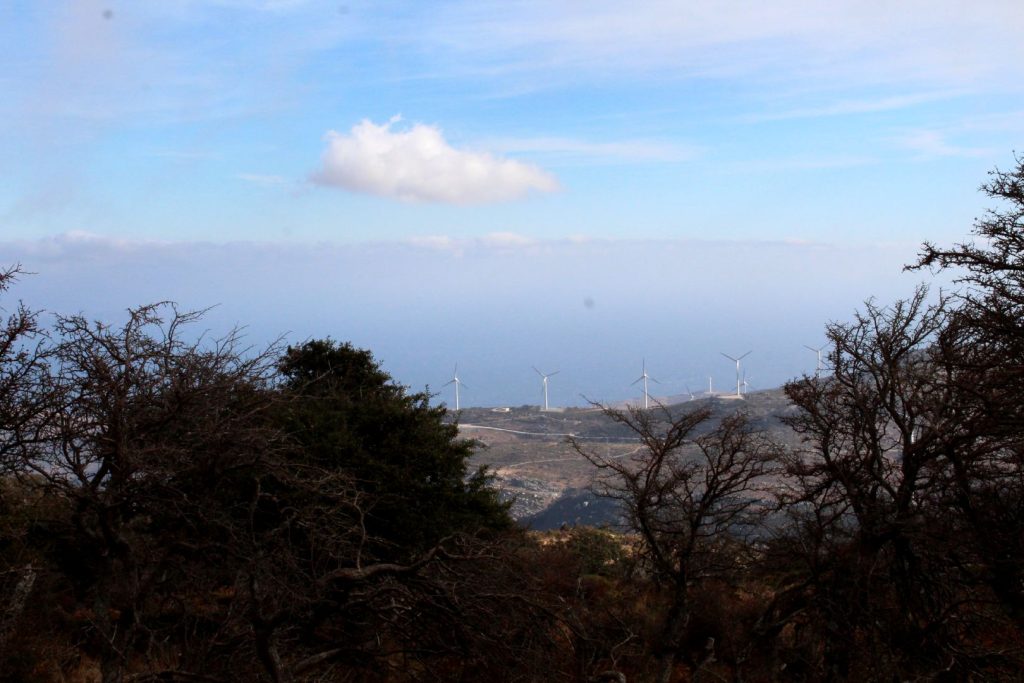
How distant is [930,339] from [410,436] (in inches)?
433

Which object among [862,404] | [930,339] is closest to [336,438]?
[862,404]

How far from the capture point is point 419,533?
18.0 metres

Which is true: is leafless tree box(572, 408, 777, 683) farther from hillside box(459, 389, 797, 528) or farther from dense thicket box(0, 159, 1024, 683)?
hillside box(459, 389, 797, 528)

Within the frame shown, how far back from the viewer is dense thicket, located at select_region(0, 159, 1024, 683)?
7.94 meters

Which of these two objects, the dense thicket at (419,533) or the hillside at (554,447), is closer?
the dense thicket at (419,533)

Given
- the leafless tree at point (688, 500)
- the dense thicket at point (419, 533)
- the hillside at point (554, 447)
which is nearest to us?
the dense thicket at point (419, 533)

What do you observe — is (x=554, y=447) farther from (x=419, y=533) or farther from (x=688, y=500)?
(x=688, y=500)

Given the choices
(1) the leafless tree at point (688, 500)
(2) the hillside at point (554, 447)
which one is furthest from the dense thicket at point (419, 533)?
(2) the hillside at point (554, 447)

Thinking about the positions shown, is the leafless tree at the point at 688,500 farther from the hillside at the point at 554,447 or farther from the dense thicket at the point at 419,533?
the hillside at the point at 554,447

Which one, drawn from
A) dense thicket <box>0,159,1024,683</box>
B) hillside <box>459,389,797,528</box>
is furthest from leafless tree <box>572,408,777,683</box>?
hillside <box>459,389,797,528</box>

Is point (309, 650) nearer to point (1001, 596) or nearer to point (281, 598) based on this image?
point (281, 598)

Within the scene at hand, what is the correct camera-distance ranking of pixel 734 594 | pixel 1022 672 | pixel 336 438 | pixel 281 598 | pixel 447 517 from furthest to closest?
pixel 734 594 → pixel 447 517 → pixel 336 438 → pixel 1022 672 → pixel 281 598

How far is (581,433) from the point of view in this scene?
325 ft

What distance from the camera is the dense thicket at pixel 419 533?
7.94m
